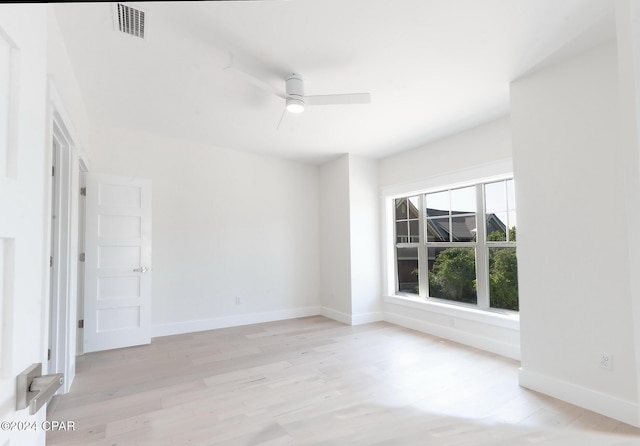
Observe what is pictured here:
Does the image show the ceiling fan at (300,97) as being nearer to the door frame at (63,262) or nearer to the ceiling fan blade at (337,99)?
the ceiling fan blade at (337,99)

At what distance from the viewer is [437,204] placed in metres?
4.70

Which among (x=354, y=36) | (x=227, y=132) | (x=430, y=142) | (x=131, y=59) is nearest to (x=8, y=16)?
(x=354, y=36)

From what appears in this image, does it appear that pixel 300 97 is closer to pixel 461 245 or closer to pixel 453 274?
pixel 461 245

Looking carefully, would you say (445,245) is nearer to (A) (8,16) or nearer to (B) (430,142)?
(B) (430,142)

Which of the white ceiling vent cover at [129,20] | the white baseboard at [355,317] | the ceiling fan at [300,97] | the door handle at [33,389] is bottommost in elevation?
the white baseboard at [355,317]

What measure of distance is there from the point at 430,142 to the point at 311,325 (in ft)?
10.7

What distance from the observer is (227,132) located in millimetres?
4293

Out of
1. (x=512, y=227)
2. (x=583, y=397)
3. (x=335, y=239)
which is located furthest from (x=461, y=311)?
(x=335, y=239)

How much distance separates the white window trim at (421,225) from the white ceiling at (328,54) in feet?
2.08

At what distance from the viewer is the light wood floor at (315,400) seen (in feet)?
7.00

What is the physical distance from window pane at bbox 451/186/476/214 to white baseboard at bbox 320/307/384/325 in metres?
2.05

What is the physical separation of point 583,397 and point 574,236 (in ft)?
4.05

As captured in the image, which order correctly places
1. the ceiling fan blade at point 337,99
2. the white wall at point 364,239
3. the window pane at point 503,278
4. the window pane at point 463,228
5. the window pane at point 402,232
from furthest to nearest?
the window pane at point 402,232 → the white wall at point 364,239 → the window pane at point 463,228 → the window pane at point 503,278 → the ceiling fan blade at point 337,99

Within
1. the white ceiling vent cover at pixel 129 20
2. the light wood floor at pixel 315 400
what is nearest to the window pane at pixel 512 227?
the light wood floor at pixel 315 400
